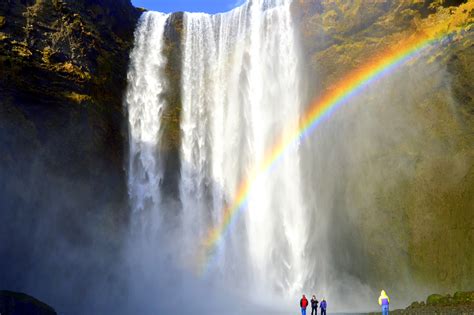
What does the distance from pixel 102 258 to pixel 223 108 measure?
13833 mm

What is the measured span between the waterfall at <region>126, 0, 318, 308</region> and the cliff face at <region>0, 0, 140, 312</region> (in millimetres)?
2414

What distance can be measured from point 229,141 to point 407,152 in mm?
12778

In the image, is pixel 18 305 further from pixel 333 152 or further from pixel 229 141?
pixel 333 152

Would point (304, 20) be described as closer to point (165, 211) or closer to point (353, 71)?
point (353, 71)

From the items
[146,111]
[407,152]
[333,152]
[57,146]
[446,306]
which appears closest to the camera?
[446,306]

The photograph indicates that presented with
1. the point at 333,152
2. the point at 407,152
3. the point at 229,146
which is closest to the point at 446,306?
the point at 407,152

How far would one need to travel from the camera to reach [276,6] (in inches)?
1449

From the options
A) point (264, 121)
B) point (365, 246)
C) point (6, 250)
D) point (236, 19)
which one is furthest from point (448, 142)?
point (6, 250)

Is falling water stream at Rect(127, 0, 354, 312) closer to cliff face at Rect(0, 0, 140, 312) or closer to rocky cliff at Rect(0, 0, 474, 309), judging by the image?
rocky cliff at Rect(0, 0, 474, 309)

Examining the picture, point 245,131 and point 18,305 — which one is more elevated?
point 245,131

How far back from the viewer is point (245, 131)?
36031 millimetres

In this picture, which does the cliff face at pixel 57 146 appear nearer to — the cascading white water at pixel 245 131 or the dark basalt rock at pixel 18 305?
the cascading white water at pixel 245 131

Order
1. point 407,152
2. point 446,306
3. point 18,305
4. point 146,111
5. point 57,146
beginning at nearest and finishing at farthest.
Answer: point 18,305, point 446,306, point 407,152, point 57,146, point 146,111

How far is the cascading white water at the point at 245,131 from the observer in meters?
33.0
